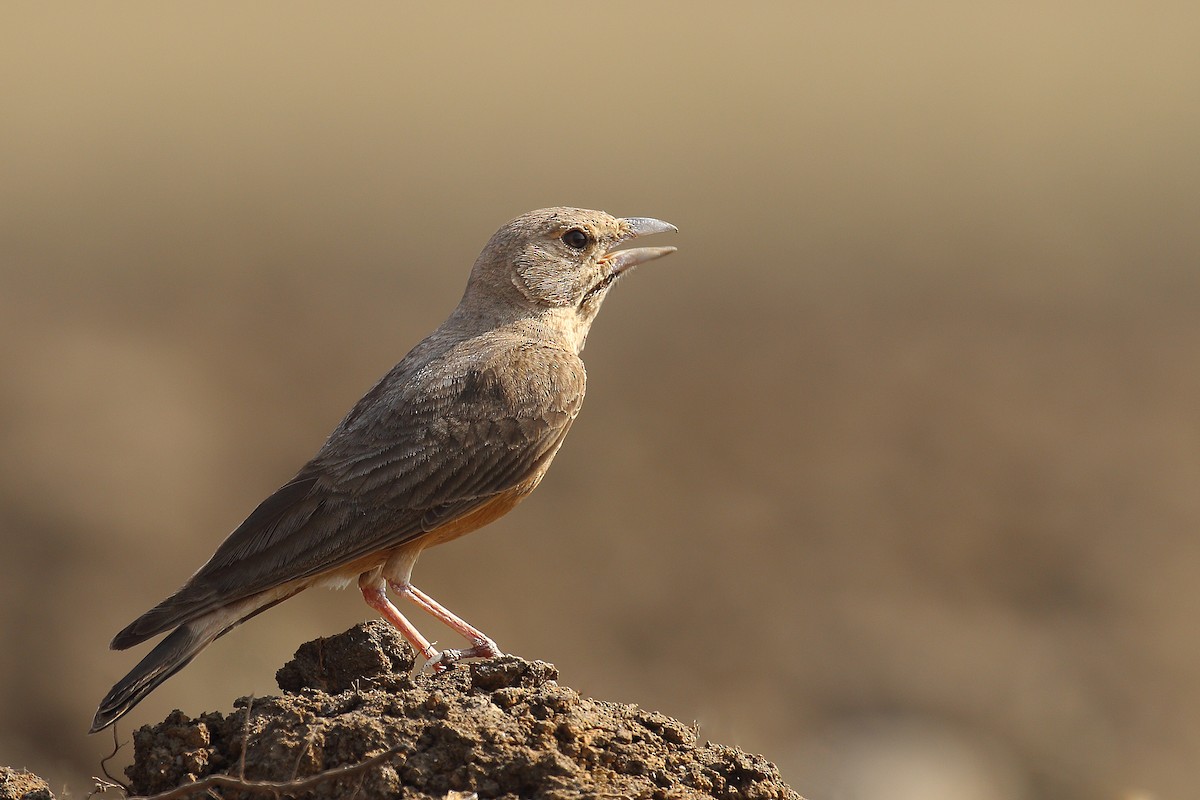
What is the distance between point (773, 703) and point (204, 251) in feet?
38.4

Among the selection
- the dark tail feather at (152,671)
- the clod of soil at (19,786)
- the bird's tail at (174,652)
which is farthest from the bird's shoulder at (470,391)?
the clod of soil at (19,786)

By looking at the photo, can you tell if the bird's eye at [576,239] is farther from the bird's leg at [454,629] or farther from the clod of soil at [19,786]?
the clod of soil at [19,786]

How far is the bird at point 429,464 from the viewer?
243 inches

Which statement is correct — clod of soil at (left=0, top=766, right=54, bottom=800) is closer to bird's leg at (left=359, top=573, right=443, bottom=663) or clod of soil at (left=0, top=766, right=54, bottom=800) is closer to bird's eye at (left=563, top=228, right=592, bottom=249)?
bird's leg at (left=359, top=573, right=443, bottom=663)

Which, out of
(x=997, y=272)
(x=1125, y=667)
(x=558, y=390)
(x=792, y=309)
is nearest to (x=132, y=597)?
(x=558, y=390)

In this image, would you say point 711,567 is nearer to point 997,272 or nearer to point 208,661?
point 208,661

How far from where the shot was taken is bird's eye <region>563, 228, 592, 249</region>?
8203 mm

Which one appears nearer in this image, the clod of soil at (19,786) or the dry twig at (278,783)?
the dry twig at (278,783)

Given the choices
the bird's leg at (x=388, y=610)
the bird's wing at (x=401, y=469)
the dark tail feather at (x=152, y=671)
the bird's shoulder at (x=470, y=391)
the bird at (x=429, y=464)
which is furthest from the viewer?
the bird's shoulder at (x=470, y=391)

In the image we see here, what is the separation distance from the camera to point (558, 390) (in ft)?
24.1

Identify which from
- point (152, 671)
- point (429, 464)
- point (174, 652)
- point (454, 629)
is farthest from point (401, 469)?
point (152, 671)

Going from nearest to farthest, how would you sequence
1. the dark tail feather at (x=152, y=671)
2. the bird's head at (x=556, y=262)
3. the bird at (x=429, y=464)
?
the dark tail feather at (x=152, y=671) < the bird at (x=429, y=464) < the bird's head at (x=556, y=262)

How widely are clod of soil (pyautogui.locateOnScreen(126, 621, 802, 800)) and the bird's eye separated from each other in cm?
316

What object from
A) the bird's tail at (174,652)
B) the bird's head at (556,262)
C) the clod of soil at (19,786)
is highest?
the bird's head at (556,262)
